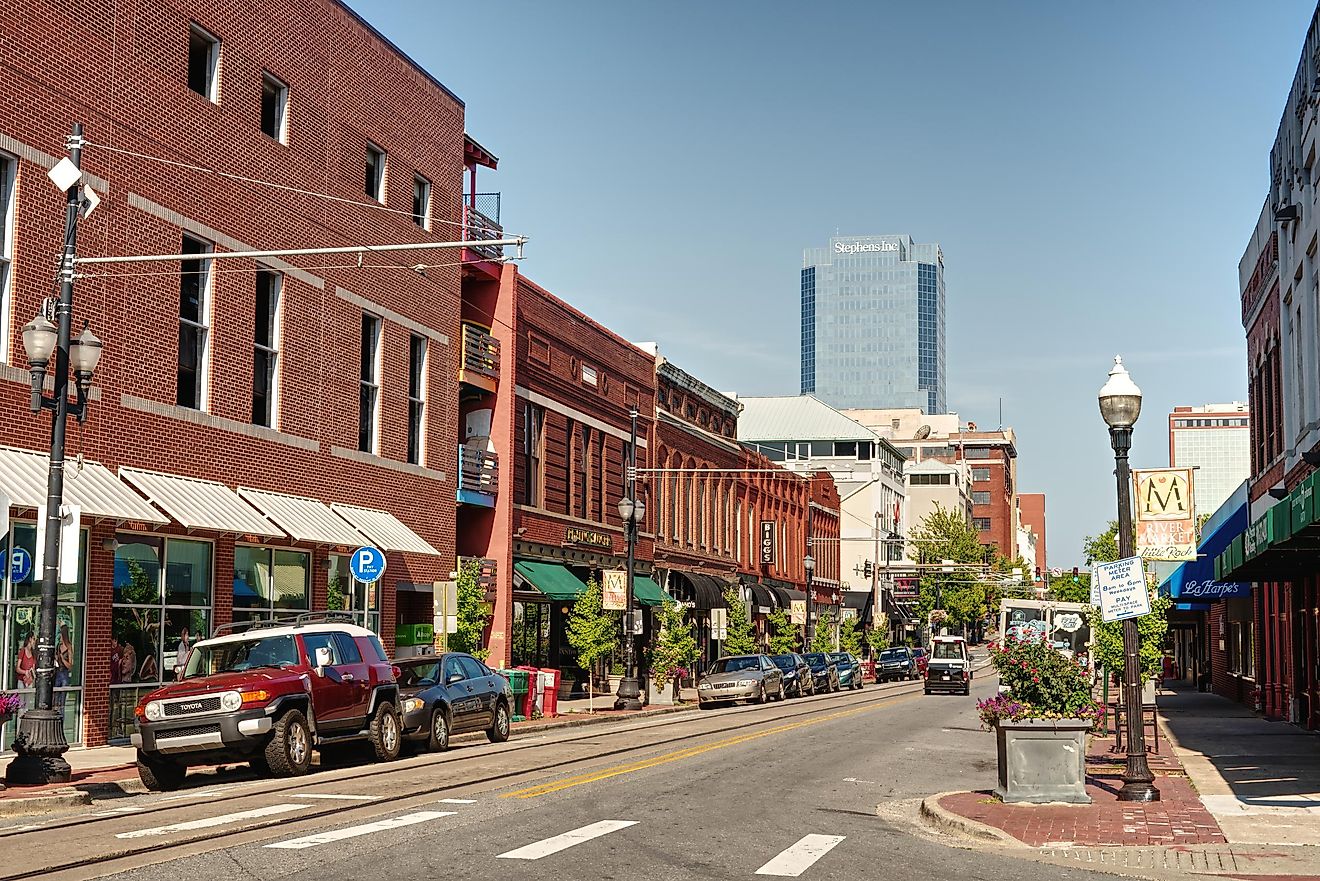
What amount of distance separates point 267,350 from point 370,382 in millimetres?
4670

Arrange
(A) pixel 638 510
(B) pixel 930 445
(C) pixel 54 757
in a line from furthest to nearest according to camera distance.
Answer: (B) pixel 930 445 → (A) pixel 638 510 → (C) pixel 54 757

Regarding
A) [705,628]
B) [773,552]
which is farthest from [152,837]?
[773,552]

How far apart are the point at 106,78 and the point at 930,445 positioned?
495ft

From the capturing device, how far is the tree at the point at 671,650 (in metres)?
45.5

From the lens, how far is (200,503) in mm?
26453

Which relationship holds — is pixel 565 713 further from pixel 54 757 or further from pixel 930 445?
pixel 930 445

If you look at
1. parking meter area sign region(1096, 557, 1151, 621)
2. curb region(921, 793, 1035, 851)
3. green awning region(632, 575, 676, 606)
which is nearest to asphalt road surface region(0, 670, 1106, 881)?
curb region(921, 793, 1035, 851)

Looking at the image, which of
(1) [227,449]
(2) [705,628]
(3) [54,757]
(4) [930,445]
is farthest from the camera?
(4) [930,445]

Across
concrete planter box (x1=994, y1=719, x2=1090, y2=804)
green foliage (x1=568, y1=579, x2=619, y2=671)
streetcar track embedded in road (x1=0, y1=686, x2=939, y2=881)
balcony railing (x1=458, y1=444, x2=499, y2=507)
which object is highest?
balcony railing (x1=458, y1=444, x2=499, y2=507)

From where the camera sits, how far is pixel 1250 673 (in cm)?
4325

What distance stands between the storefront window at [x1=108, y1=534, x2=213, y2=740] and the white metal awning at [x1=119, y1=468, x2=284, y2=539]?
0.82 metres

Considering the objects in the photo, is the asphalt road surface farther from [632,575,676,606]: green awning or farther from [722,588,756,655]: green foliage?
[722,588,756,655]: green foliage

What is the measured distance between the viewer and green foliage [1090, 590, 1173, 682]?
25312mm

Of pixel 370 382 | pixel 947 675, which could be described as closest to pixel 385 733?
pixel 370 382
